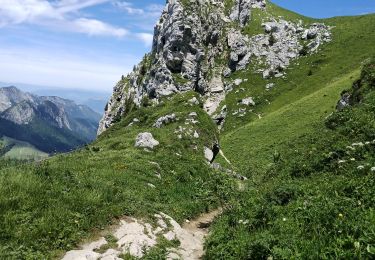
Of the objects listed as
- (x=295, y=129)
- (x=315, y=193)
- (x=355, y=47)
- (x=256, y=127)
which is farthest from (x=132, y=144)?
(x=355, y=47)

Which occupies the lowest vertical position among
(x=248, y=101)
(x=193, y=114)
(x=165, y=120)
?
(x=165, y=120)

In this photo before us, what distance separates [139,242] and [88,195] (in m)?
3.63

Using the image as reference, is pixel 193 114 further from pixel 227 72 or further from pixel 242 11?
pixel 242 11

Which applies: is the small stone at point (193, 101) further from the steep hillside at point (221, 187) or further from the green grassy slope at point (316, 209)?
the green grassy slope at point (316, 209)

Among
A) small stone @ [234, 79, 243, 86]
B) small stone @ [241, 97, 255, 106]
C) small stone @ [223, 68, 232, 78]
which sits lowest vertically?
small stone @ [241, 97, 255, 106]

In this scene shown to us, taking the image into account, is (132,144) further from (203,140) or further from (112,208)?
(112,208)

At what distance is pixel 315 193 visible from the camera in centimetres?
1502

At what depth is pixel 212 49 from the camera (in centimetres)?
12231

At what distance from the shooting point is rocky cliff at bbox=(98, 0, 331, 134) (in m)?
110

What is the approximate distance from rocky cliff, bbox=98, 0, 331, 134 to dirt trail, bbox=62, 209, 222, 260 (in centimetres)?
8045

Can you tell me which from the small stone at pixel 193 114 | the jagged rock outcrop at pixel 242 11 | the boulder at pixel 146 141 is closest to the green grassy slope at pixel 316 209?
the boulder at pixel 146 141

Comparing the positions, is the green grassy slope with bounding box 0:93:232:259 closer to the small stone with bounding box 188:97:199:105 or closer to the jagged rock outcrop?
the small stone with bounding box 188:97:199:105

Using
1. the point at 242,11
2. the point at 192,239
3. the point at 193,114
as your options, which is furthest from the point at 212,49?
the point at 192,239

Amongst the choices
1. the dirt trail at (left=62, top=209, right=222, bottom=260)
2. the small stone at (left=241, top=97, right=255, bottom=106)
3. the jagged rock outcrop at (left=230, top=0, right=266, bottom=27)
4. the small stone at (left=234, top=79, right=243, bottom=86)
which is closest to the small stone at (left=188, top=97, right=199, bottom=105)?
the dirt trail at (left=62, top=209, right=222, bottom=260)
